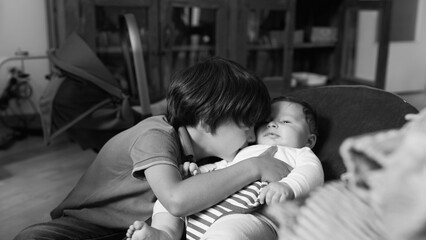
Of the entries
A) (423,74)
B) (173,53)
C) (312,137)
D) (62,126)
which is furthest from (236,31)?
(312,137)

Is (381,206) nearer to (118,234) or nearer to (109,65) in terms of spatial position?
(118,234)

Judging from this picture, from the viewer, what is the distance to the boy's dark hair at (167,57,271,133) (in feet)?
3.80

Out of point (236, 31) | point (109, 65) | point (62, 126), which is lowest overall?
point (62, 126)

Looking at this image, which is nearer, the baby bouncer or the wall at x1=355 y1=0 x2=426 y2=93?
the baby bouncer

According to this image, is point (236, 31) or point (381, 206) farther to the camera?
point (236, 31)

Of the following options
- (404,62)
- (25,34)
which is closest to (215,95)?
(25,34)

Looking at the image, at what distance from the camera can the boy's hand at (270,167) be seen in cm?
110

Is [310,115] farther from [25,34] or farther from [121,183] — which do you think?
[25,34]

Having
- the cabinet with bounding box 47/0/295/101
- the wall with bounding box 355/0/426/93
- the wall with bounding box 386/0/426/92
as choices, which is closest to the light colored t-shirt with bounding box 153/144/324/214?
the cabinet with bounding box 47/0/295/101

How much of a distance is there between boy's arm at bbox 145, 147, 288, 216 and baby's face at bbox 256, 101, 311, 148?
193 millimetres

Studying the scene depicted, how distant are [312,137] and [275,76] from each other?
2754 mm

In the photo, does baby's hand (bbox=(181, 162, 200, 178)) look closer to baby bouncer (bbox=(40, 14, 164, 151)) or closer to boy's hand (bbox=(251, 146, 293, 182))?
boy's hand (bbox=(251, 146, 293, 182))

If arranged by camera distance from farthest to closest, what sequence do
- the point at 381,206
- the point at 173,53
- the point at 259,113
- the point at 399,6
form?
the point at 399,6 < the point at 173,53 < the point at 259,113 < the point at 381,206

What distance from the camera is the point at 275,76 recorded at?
13.2ft
